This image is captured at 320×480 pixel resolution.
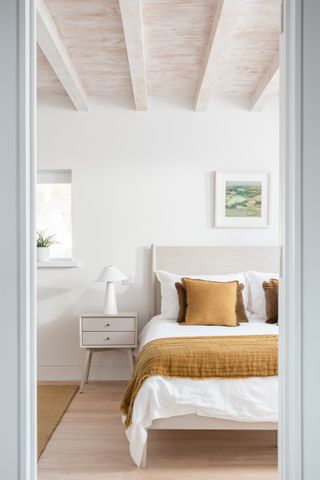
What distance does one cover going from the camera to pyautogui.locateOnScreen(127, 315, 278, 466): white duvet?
2.99 metres

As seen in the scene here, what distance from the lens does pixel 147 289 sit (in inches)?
195

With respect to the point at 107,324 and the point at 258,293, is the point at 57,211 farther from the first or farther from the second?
the point at 258,293

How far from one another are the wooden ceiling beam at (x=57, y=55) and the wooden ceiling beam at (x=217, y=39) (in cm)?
101

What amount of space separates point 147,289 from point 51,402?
1.39 meters

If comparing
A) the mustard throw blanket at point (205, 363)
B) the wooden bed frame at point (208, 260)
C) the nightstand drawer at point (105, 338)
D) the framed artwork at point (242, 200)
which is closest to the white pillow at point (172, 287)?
the wooden bed frame at point (208, 260)

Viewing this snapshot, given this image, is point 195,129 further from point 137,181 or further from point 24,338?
point 24,338

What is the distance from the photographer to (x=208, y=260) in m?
4.90

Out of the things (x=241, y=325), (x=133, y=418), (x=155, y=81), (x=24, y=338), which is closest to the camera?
(x=24, y=338)

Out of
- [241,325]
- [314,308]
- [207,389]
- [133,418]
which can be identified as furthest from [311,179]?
[241,325]

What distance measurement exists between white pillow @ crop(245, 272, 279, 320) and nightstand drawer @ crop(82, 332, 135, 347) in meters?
1.16

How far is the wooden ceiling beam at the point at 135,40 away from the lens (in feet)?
9.04

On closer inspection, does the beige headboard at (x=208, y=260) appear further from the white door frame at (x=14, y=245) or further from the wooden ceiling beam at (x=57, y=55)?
the white door frame at (x=14, y=245)

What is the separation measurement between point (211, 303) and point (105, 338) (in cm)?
108

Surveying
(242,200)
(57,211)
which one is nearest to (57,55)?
(57,211)
